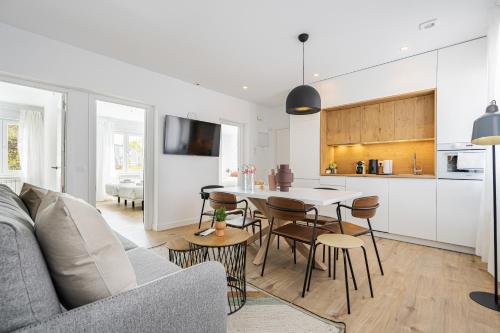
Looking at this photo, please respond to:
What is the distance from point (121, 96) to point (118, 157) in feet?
14.4

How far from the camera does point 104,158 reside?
23.2 feet

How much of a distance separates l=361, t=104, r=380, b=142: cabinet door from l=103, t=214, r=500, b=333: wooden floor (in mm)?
1947

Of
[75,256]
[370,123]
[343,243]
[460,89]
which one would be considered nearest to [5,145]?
[75,256]

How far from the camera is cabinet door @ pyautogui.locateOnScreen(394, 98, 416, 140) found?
377 centimetres

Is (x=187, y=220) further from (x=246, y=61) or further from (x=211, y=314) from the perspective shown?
(x=211, y=314)

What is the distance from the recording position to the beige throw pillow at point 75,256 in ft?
2.45

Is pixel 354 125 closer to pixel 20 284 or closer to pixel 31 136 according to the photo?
pixel 20 284

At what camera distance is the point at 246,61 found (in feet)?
11.9

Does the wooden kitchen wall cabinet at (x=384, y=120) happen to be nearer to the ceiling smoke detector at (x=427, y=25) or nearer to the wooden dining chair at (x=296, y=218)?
the ceiling smoke detector at (x=427, y=25)

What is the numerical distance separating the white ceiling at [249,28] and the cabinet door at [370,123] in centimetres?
80

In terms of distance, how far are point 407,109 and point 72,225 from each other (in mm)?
4517

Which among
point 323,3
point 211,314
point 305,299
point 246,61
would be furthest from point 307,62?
point 211,314

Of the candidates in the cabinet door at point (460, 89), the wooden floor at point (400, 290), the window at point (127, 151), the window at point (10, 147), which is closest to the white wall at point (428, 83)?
the cabinet door at point (460, 89)

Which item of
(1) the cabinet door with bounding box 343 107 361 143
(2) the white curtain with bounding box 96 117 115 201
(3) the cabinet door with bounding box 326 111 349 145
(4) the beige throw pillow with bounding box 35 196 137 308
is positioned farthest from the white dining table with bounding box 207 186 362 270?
(2) the white curtain with bounding box 96 117 115 201
